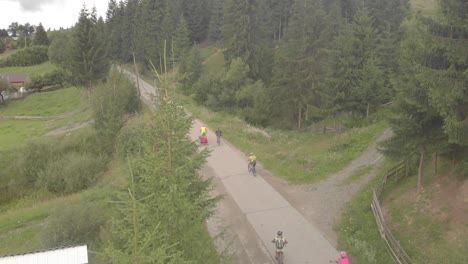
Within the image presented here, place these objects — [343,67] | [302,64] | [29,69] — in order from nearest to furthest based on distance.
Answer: [343,67], [302,64], [29,69]

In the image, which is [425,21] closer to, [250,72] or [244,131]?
[244,131]

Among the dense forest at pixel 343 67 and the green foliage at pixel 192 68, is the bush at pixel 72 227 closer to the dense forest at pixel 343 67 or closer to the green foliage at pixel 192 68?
the dense forest at pixel 343 67

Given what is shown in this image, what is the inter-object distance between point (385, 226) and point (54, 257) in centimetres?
1160

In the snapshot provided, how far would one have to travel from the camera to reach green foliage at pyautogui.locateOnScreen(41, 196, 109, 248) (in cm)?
1554

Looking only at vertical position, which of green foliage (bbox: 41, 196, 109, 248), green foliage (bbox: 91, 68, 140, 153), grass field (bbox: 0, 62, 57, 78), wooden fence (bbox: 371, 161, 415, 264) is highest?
grass field (bbox: 0, 62, 57, 78)

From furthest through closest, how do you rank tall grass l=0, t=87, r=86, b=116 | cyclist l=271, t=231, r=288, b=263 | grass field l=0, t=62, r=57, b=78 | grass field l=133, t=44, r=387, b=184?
grass field l=0, t=62, r=57, b=78 < tall grass l=0, t=87, r=86, b=116 < grass field l=133, t=44, r=387, b=184 < cyclist l=271, t=231, r=288, b=263

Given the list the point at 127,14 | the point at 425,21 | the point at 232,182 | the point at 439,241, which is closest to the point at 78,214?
the point at 232,182

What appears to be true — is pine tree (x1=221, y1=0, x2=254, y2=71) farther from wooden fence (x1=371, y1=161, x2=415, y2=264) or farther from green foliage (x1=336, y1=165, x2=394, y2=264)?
green foliage (x1=336, y1=165, x2=394, y2=264)

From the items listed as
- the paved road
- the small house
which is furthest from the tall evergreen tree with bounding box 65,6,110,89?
the small house

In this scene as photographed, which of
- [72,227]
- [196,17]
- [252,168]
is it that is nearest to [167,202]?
[72,227]

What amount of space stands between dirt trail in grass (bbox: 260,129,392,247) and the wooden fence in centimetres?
164

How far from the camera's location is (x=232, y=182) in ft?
71.3

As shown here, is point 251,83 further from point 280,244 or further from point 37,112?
point 280,244

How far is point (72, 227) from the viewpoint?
15836mm
